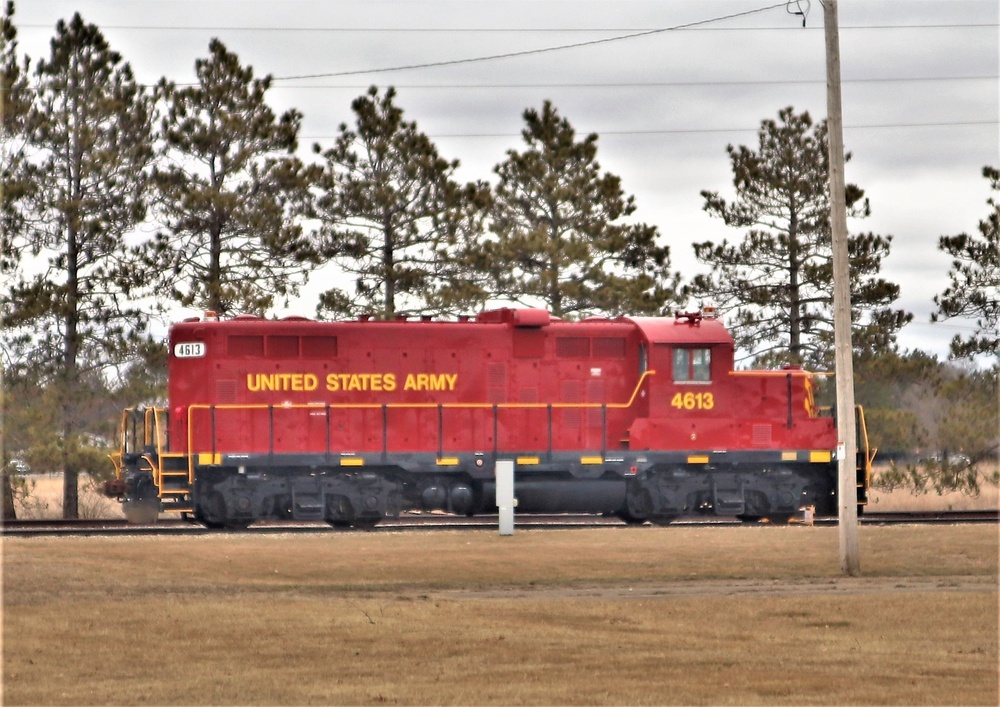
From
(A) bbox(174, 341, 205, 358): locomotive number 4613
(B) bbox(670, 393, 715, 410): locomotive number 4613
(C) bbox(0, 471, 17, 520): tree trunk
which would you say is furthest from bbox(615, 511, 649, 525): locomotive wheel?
(C) bbox(0, 471, 17, 520): tree trunk

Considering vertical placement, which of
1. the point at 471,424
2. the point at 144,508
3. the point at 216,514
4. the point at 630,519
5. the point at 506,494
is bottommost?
the point at 630,519

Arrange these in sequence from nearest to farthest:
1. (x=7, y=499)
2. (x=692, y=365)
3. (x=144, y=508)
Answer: (x=144, y=508) → (x=692, y=365) → (x=7, y=499)

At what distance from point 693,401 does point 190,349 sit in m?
10.2

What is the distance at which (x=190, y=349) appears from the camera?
27.2 meters

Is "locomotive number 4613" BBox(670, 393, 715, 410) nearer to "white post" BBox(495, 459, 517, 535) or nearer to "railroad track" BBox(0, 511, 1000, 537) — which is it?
"railroad track" BBox(0, 511, 1000, 537)

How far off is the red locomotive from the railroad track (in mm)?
507

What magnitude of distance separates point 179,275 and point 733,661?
24.5 meters

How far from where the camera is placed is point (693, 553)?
22062 millimetres

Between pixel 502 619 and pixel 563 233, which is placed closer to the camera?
pixel 502 619

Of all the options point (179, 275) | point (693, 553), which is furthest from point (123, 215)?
point (693, 553)

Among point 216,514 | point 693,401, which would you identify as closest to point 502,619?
point 216,514

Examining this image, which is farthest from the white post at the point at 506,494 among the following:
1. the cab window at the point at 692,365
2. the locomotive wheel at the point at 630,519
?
the cab window at the point at 692,365

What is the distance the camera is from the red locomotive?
2698 cm

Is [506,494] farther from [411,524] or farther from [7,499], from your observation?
[7,499]
